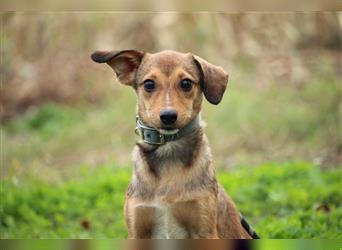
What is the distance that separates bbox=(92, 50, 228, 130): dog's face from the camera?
5102 mm

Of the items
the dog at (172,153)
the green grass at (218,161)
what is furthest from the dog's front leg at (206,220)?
the green grass at (218,161)

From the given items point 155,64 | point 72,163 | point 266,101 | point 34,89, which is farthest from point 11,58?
point 155,64

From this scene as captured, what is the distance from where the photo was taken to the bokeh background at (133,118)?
798 cm

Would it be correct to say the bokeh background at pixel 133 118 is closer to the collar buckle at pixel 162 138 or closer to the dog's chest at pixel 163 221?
the dog's chest at pixel 163 221

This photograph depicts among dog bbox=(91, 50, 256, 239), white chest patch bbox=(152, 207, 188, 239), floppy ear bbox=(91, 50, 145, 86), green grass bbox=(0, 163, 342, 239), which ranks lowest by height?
green grass bbox=(0, 163, 342, 239)

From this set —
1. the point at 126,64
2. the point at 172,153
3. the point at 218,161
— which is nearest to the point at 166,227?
the point at 172,153

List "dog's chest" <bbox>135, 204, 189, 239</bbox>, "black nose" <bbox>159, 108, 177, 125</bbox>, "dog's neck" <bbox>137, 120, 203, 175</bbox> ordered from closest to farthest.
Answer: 1. "black nose" <bbox>159, 108, 177, 125</bbox>
2. "dog's chest" <bbox>135, 204, 189, 239</bbox>
3. "dog's neck" <bbox>137, 120, 203, 175</bbox>

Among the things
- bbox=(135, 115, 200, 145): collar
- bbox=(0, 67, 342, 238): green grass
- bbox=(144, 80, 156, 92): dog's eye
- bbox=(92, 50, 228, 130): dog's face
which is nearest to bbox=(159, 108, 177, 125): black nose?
bbox=(92, 50, 228, 130): dog's face

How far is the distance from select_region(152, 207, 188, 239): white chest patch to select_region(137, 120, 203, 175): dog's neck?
36 centimetres

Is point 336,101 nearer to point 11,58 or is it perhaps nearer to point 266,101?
point 266,101

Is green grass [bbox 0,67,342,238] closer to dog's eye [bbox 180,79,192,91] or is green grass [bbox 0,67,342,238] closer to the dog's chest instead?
the dog's chest

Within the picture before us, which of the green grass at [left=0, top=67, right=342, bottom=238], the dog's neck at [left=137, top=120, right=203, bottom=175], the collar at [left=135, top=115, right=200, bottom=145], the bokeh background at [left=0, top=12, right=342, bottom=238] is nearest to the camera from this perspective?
the collar at [left=135, top=115, right=200, bottom=145]

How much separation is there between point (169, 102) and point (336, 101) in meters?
6.53

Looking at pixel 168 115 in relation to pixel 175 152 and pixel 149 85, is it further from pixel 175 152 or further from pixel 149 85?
pixel 175 152
